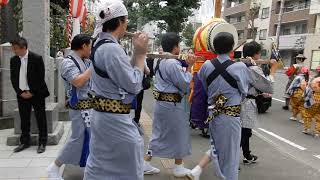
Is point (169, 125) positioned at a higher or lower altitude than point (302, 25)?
lower

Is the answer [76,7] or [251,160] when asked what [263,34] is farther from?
[251,160]

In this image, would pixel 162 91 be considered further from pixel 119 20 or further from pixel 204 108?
pixel 119 20

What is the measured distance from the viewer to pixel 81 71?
458cm

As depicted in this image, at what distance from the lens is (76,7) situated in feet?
30.4

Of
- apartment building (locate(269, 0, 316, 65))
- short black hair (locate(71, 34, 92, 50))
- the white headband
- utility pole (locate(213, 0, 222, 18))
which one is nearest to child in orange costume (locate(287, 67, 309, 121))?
utility pole (locate(213, 0, 222, 18))

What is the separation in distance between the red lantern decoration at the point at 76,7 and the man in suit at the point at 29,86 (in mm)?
3605

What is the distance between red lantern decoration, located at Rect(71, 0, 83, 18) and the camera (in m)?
9.26

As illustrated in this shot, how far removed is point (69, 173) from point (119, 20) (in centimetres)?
278

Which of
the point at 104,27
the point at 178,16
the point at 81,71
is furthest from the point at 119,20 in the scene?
the point at 178,16

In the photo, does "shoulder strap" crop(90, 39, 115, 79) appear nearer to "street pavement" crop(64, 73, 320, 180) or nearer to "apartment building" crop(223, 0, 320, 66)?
"street pavement" crop(64, 73, 320, 180)

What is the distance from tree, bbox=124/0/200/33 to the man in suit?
971cm

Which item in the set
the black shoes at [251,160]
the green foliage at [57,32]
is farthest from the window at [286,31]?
the black shoes at [251,160]

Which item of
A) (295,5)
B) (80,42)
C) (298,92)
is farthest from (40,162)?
(295,5)

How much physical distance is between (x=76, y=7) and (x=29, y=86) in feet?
12.8
